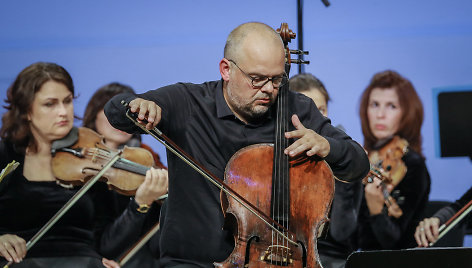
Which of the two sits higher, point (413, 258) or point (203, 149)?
point (203, 149)

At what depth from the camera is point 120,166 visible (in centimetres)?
275

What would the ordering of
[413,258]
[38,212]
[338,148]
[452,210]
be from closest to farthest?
1. [413,258]
2. [338,148]
3. [38,212]
4. [452,210]

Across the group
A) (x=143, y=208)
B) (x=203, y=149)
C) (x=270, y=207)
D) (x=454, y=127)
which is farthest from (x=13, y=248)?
(x=454, y=127)

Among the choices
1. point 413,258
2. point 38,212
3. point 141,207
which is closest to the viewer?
point 413,258

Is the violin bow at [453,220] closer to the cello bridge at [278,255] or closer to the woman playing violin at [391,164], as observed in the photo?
the woman playing violin at [391,164]

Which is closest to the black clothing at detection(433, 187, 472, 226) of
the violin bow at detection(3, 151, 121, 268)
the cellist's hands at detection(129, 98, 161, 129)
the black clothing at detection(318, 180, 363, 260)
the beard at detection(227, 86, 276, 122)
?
the black clothing at detection(318, 180, 363, 260)

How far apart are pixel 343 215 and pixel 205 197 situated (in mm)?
919

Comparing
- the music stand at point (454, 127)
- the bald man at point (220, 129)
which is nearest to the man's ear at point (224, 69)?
the bald man at point (220, 129)

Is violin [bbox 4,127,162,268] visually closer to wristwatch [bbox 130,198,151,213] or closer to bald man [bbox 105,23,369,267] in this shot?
wristwatch [bbox 130,198,151,213]

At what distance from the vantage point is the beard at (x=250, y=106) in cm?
198

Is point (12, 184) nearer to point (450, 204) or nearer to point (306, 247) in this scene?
point (306, 247)

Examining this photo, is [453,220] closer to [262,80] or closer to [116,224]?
[262,80]

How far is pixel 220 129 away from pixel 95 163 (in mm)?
878

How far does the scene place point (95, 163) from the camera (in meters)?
2.70
